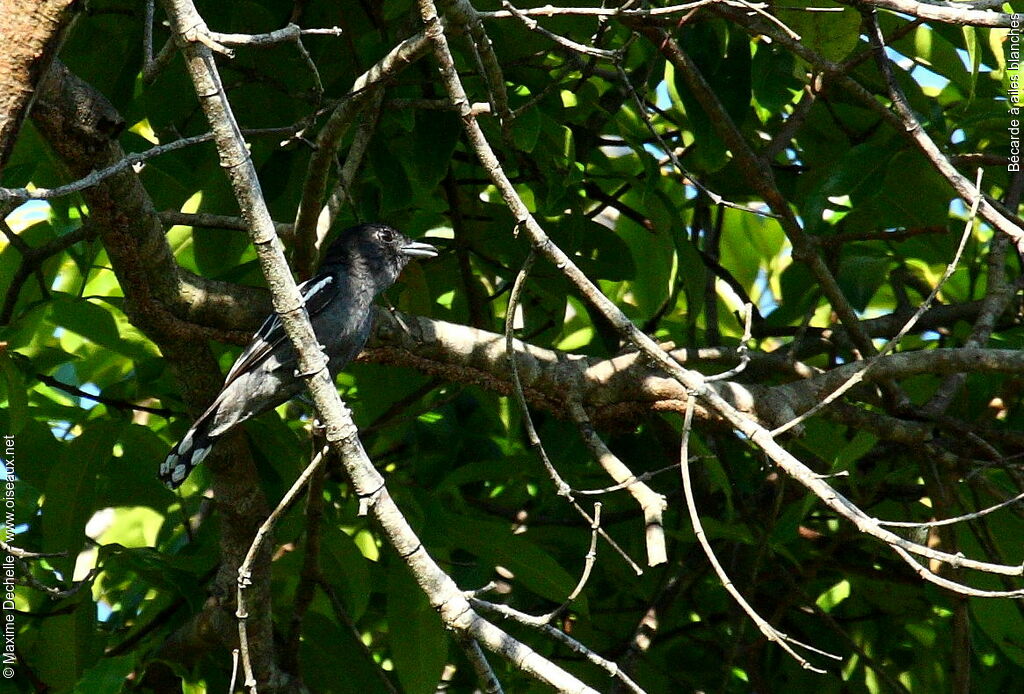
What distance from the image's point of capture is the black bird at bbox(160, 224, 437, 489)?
Answer: 11.3 ft

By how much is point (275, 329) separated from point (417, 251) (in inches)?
26.7

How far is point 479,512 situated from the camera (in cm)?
425

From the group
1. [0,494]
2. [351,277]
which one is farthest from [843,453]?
[0,494]

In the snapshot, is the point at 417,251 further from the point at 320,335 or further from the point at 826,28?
the point at 826,28

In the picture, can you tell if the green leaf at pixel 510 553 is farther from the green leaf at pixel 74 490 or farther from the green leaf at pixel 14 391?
the green leaf at pixel 14 391

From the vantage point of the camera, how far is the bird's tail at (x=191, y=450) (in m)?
Result: 3.47

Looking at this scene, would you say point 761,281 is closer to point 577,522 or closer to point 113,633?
point 577,522

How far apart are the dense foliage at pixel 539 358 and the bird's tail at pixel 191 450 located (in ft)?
0.65

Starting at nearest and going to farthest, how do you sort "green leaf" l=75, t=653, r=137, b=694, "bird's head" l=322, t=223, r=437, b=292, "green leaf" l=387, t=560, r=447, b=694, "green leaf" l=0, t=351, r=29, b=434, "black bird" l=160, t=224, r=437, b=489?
"green leaf" l=75, t=653, r=137, b=694
"green leaf" l=0, t=351, r=29, b=434
"green leaf" l=387, t=560, r=447, b=694
"black bird" l=160, t=224, r=437, b=489
"bird's head" l=322, t=223, r=437, b=292

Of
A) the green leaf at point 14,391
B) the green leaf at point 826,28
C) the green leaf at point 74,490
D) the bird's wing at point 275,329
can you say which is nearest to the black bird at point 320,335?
the bird's wing at point 275,329

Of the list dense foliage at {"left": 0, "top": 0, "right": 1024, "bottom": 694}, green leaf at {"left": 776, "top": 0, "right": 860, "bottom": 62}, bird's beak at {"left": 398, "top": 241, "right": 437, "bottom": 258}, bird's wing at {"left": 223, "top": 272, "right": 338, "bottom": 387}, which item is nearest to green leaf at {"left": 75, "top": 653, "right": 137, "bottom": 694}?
dense foliage at {"left": 0, "top": 0, "right": 1024, "bottom": 694}

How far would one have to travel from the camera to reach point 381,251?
3.97m

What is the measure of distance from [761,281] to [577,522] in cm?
Answer: 210

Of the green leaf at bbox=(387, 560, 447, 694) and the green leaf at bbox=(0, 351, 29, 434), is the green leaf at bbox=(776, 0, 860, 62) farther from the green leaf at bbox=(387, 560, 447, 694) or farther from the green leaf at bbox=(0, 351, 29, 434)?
the green leaf at bbox=(0, 351, 29, 434)
